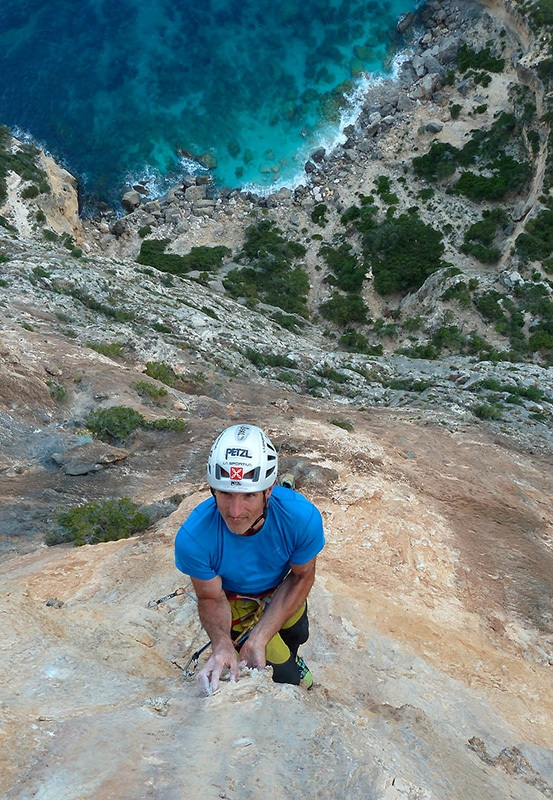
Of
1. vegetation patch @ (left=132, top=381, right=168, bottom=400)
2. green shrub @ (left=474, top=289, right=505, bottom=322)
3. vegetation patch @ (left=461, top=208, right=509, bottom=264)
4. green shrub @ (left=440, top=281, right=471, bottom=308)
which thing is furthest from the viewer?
vegetation patch @ (left=461, top=208, right=509, bottom=264)

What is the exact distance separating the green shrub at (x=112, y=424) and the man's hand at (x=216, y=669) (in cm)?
946

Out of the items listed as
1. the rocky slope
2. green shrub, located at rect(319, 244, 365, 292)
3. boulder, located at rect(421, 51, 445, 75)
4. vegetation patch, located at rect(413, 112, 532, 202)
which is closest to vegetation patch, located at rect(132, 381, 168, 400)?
the rocky slope

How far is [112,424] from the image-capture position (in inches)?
512

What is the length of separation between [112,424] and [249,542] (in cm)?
968

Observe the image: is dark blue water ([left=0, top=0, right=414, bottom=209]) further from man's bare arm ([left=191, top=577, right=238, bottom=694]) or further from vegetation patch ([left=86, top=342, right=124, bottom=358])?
man's bare arm ([left=191, top=577, right=238, bottom=694])

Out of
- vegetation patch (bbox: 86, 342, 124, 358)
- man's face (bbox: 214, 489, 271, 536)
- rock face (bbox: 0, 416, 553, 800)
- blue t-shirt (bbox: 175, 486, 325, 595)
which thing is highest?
vegetation patch (bbox: 86, 342, 124, 358)

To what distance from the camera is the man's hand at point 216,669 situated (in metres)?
3.98

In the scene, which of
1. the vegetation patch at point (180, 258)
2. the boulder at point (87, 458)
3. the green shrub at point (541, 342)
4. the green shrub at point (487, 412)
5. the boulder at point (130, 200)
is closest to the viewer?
the boulder at point (87, 458)

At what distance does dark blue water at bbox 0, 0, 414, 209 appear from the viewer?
149ft

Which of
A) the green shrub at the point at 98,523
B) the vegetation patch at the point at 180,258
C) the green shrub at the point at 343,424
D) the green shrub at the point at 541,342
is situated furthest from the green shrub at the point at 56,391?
the green shrub at the point at 541,342

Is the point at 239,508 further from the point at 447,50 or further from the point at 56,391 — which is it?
the point at 447,50

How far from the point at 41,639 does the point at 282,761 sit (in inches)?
118

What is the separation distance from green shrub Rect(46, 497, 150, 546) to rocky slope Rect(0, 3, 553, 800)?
0.30m

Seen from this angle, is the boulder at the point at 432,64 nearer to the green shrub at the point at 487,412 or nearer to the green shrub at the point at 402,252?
the green shrub at the point at 402,252
